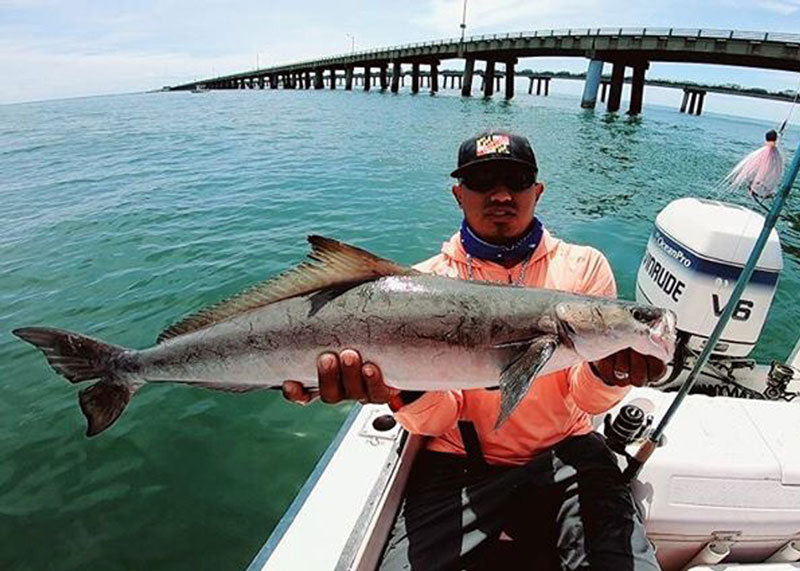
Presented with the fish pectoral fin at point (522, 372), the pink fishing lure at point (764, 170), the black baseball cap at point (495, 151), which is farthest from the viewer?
the pink fishing lure at point (764, 170)

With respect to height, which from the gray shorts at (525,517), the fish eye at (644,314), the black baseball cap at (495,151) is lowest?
the gray shorts at (525,517)

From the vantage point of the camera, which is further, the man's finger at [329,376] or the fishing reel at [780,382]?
the fishing reel at [780,382]

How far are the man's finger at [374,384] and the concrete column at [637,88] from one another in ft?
200

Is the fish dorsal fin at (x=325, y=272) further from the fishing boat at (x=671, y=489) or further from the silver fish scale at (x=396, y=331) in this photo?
the fishing boat at (x=671, y=489)

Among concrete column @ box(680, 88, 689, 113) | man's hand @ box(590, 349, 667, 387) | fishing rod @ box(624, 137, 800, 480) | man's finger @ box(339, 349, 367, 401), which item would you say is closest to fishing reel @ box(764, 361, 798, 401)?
fishing rod @ box(624, 137, 800, 480)

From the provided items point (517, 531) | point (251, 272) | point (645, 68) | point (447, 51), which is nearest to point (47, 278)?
point (251, 272)

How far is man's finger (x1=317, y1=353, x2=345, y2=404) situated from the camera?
8.32ft

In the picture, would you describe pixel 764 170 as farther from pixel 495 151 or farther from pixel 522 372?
pixel 522 372

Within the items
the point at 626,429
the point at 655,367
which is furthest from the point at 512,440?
the point at 655,367

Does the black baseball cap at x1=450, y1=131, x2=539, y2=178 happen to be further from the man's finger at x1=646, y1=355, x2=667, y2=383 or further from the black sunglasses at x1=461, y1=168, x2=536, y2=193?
the man's finger at x1=646, y1=355, x2=667, y2=383

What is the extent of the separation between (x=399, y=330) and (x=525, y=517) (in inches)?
63.7

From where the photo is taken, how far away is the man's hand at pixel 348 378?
252cm

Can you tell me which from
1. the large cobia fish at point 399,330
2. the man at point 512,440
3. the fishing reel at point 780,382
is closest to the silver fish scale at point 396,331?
the large cobia fish at point 399,330

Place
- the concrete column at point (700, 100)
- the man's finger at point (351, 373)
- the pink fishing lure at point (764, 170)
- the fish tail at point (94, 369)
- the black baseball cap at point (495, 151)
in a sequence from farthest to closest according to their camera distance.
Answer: the concrete column at point (700, 100)
the pink fishing lure at point (764, 170)
the black baseball cap at point (495, 151)
the fish tail at point (94, 369)
the man's finger at point (351, 373)
